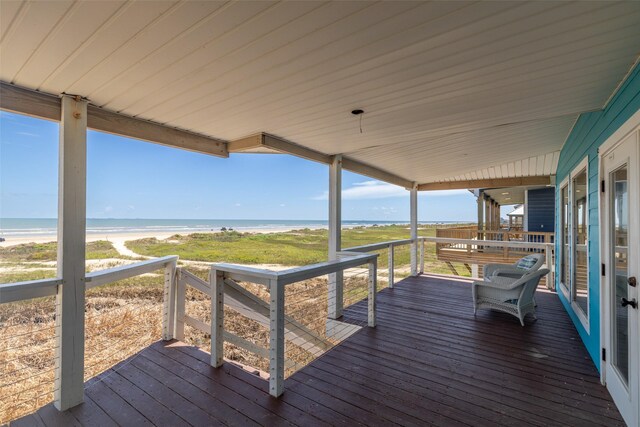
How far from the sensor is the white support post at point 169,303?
334 centimetres

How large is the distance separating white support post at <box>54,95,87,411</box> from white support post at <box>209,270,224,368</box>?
1.00m

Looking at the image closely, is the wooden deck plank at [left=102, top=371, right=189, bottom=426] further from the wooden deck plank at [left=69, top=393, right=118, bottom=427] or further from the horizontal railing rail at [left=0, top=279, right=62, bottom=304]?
the horizontal railing rail at [left=0, top=279, right=62, bottom=304]

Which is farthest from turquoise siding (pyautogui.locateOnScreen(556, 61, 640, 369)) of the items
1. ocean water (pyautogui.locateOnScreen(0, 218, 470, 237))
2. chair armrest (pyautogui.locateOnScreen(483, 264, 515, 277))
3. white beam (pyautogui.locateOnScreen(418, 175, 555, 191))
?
ocean water (pyautogui.locateOnScreen(0, 218, 470, 237))

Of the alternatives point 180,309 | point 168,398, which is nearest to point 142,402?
point 168,398

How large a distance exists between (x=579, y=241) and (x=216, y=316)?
4561mm

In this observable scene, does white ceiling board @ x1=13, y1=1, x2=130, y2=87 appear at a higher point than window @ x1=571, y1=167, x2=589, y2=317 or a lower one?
higher

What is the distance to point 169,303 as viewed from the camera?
11.0 ft

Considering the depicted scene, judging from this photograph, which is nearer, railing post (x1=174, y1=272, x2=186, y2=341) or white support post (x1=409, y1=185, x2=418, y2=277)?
railing post (x1=174, y1=272, x2=186, y2=341)

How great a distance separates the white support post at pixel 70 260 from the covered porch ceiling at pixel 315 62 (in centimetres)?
22

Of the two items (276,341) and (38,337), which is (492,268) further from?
(38,337)

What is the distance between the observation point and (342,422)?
2.04m

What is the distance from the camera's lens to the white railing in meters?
2.36

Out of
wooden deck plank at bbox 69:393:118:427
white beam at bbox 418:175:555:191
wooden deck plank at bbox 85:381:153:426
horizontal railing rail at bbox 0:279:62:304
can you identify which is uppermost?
white beam at bbox 418:175:555:191

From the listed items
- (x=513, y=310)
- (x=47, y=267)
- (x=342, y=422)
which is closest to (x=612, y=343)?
(x=513, y=310)
